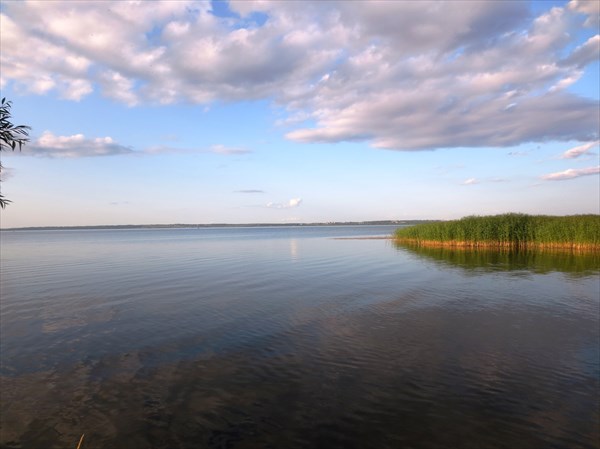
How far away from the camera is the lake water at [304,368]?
6887 millimetres

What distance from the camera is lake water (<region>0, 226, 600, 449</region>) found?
22.6 feet

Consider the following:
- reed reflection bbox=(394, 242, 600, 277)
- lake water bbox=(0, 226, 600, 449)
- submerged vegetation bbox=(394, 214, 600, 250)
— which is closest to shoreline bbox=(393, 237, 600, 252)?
submerged vegetation bbox=(394, 214, 600, 250)

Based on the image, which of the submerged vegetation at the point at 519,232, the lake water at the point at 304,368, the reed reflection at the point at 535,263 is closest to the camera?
the lake water at the point at 304,368

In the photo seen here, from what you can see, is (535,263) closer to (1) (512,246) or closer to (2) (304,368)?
(1) (512,246)

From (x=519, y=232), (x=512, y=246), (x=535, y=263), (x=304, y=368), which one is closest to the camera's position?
(x=304, y=368)

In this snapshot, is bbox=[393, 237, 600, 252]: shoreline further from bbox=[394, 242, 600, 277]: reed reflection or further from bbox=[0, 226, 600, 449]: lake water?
bbox=[0, 226, 600, 449]: lake water

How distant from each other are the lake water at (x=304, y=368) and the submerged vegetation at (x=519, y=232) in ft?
70.3

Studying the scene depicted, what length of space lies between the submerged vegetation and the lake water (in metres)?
21.4

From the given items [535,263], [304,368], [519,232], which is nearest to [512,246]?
[519,232]

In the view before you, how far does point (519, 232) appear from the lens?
1628 inches

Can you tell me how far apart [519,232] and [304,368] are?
39.6m

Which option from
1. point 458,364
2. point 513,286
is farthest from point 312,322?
point 513,286

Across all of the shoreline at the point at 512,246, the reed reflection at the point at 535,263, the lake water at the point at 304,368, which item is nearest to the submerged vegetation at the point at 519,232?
the shoreline at the point at 512,246

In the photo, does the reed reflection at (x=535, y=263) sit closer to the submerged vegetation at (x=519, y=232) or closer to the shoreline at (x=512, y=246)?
the shoreline at (x=512, y=246)
